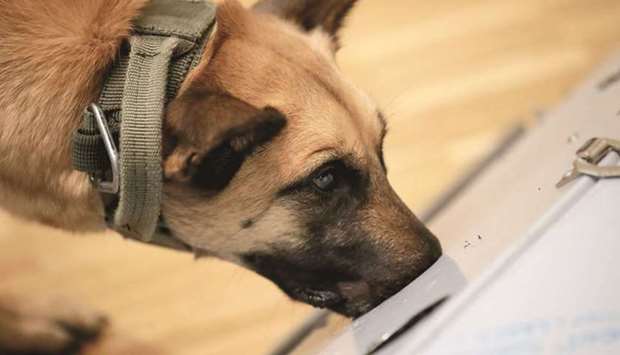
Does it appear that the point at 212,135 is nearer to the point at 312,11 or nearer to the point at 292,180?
Result: the point at 292,180

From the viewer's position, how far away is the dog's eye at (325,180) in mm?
1127

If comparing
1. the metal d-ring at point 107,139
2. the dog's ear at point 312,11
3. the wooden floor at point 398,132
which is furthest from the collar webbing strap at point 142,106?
the wooden floor at point 398,132

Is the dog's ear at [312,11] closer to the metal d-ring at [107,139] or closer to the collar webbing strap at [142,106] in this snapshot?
the collar webbing strap at [142,106]

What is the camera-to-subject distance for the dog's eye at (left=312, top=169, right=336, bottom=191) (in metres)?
1.13

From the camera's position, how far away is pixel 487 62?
90.1 inches

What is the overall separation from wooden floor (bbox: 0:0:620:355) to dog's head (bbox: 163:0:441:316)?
1.62 ft

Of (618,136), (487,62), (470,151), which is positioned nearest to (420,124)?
(470,151)

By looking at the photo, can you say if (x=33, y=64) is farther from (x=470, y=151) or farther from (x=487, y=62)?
(x=487, y=62)

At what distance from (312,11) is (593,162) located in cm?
63

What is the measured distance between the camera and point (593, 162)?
3.33 ft

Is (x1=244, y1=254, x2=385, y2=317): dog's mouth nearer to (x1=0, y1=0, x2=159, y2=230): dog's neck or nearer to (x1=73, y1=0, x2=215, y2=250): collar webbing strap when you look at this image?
(x1=73, y1=0, x2=215, y2=250): collar webbing strap

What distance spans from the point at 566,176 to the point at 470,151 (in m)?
1.03

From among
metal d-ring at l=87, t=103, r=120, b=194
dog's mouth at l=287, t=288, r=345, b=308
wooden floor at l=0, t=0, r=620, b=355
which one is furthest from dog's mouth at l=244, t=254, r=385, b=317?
wooden floor at l=0, t=0, r=620, b=355

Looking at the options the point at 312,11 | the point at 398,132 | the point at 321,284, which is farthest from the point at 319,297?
the point at 398,132
